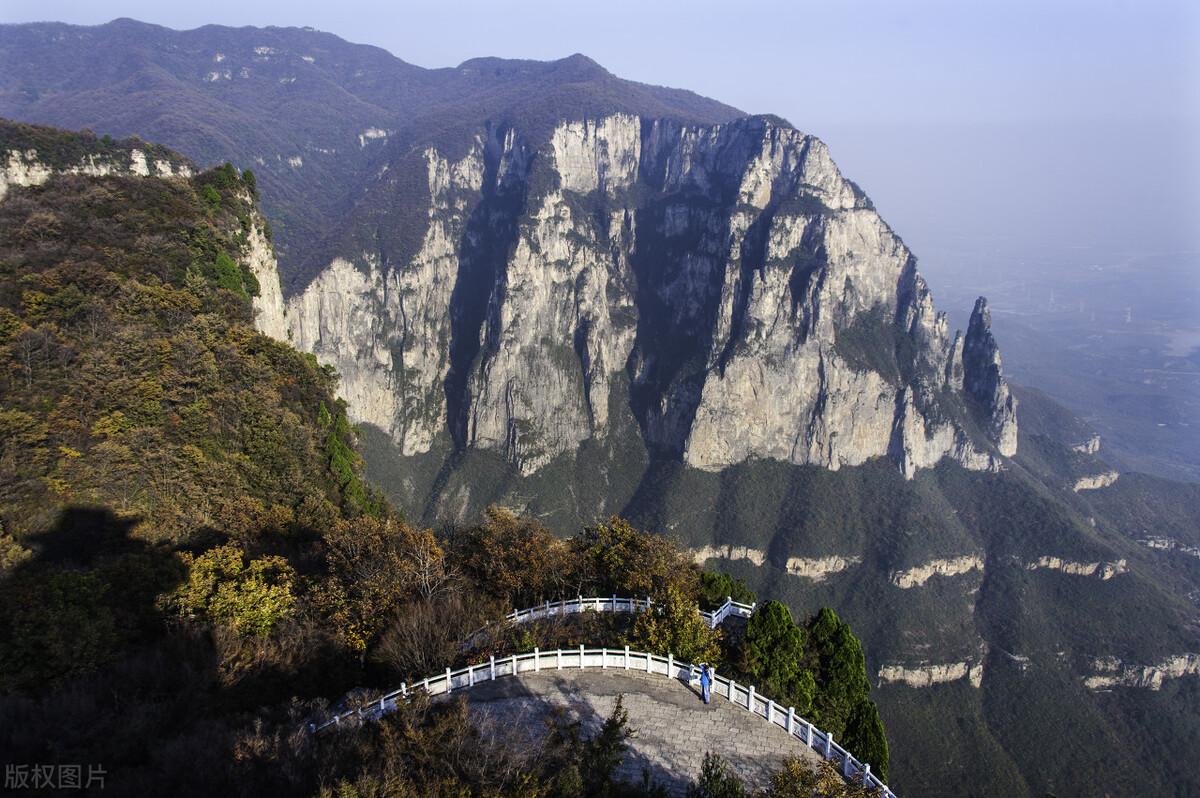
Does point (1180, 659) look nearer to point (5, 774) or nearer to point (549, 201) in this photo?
point (5, 774)

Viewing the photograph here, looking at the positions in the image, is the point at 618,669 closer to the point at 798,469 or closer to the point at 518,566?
the point at 518,566

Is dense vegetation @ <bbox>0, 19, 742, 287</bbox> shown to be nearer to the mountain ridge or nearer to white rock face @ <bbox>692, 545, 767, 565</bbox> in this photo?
the mountain ridge

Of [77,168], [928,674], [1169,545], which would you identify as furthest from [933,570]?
[77,168]

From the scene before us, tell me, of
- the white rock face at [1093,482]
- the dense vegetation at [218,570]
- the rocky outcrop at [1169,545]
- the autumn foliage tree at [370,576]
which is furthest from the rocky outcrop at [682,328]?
the autumn foliage tree at [370,576]

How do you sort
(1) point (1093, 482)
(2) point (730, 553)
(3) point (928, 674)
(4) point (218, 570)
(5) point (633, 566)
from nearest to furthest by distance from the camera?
(4) point (218, 570) → (5) point (633, 566) → (3) point (928, 674) → (2) point (730, 553) → (1) point (1093, 482)

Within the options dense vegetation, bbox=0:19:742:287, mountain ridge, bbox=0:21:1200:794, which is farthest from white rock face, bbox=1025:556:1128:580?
dense vegetation, bbox=0:19:742:287

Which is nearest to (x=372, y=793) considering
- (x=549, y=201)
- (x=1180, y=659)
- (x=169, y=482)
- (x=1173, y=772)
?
(x=169, y=482)

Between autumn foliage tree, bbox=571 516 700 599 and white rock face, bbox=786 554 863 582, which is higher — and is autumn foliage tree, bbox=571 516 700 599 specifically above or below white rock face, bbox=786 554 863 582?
above
